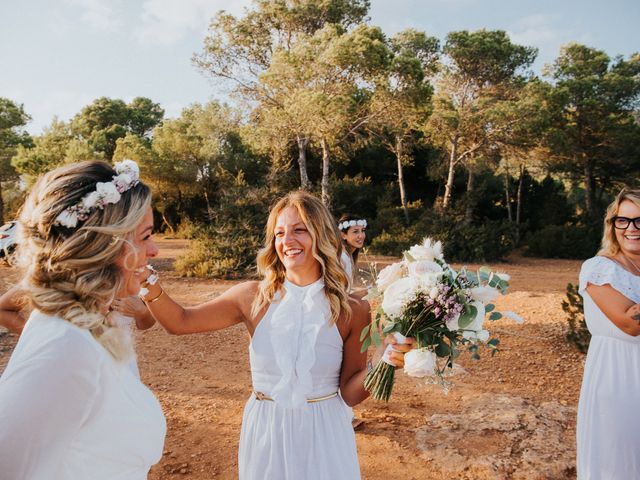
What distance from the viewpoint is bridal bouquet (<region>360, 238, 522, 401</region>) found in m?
2.17

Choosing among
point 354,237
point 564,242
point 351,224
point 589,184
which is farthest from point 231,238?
point 589,184

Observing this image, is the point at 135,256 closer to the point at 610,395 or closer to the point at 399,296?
the point at 399,296

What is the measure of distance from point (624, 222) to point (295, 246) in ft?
7.32

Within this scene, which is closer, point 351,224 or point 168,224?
point 351,224

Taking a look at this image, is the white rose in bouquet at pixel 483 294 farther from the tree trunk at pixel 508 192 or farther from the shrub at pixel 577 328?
the tree trunk at pixel 508 192

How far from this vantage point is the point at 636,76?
982 inches

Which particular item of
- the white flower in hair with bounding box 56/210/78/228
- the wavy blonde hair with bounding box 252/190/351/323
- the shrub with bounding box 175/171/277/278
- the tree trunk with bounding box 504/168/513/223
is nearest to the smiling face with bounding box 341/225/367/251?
the wavy blonde hair with bounding box 252/190/351/323

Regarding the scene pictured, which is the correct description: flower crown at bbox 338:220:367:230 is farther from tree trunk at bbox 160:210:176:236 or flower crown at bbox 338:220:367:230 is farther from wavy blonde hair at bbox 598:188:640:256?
tree trunk at bbox 160:210:176:236

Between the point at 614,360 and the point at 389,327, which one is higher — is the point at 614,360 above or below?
below

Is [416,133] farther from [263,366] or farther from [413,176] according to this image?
[263,366]

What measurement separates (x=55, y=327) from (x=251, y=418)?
1.43 meters

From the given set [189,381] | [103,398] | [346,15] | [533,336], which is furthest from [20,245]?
[346,15]

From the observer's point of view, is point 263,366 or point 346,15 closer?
point 263,366

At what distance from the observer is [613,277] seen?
284 centimetres
